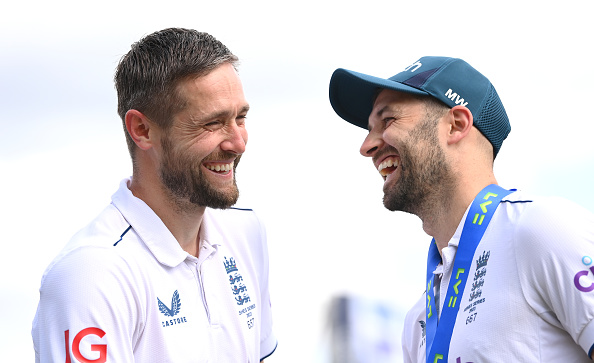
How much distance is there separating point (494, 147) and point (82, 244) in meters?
2.15

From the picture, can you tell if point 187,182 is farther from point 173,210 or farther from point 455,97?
point 455,97

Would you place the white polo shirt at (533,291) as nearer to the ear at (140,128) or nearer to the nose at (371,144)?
the nose at (371,144)

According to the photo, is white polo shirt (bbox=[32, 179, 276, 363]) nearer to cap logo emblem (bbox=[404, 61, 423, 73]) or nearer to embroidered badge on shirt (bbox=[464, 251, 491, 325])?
embroidered badge on shirt (bbox=[464, 251, 491, 325])

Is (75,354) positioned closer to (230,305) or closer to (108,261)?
(108,261)

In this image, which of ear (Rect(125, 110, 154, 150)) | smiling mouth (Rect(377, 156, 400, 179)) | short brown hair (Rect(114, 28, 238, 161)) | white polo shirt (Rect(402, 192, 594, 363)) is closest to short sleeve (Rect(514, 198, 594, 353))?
white polo shirt (Rect(402, 192, 594, 363))

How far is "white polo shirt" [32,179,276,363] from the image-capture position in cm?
304

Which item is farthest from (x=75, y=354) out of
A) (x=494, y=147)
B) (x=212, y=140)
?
(x=494, y=147)

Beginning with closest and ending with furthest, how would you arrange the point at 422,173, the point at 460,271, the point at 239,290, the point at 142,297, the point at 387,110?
the point at 142,297 → the point at 460,271 → the point at 239,290 → the point at 422,173 → the point at 387,110

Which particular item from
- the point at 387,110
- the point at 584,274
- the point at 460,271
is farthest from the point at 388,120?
the point at 584,274

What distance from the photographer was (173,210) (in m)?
3.57

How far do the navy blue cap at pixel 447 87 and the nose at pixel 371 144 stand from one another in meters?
0.22

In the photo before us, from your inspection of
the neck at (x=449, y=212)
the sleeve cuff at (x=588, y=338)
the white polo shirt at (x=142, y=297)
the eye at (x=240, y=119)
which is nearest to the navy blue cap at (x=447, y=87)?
the neck at (x=449, y=212)

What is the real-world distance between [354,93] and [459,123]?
2.06 feet

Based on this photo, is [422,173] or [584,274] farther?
[422,173]
